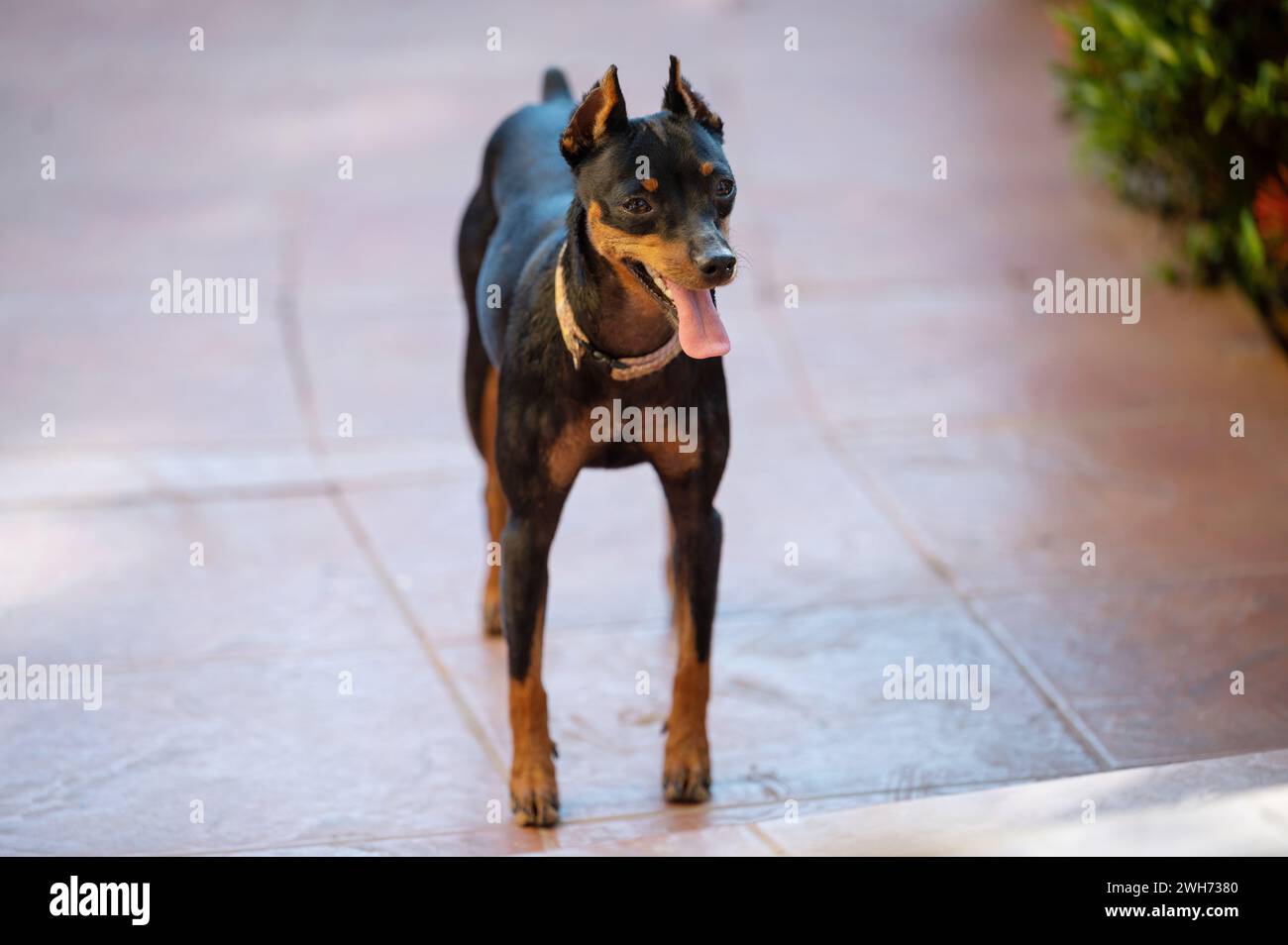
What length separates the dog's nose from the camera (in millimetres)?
3605

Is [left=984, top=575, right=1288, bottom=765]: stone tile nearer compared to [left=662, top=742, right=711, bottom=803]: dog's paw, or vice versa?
[left=662, top=742, right=711, bottom=803]: dog's paw

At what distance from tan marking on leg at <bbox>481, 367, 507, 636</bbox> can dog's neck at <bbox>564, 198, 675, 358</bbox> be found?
1.27 meters

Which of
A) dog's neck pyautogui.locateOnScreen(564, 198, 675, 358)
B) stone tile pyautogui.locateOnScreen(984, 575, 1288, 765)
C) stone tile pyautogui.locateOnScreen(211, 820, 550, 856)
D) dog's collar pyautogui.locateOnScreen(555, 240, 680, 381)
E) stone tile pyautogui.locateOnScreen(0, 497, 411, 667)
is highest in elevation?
dog's neck pyautogui.locateOnScreen(564, 198, 675, 358)

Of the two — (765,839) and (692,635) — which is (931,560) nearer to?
(692,635)

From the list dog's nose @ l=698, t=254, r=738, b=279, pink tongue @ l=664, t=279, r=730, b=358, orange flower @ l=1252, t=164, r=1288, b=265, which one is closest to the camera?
dog's nose @ l=698, t=254, r=738, b=279

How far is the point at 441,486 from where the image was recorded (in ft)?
21.0

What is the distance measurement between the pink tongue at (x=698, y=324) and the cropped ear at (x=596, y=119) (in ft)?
1.24

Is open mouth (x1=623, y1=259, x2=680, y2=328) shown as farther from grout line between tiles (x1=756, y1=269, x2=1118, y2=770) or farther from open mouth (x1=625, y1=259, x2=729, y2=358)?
grout line between tiles (x1=756, y1=269, x2=1118, y2=770)

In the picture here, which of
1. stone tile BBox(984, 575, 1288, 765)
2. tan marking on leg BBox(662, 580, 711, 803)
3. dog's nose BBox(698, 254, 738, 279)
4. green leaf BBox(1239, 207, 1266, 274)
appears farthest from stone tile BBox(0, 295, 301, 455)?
green leaf BBox(1239, 207, 1266, 274)

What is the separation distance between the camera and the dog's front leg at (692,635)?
4.32 meters

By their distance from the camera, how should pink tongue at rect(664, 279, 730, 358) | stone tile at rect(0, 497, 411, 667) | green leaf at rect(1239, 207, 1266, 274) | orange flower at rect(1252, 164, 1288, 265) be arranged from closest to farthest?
Answer: pink tongue at rect(664, 279, 730, 358)
stone tile at rect(0, 497, 411, 667)
orange flower at rect(1252, 164, 1288, 265)
green leaf at rect(1239, 207, 1266, 274)

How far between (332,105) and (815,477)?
180 inches

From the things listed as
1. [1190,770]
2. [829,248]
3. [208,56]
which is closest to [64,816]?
[1190,770]

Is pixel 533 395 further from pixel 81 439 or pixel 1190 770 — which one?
pixel 81 439
